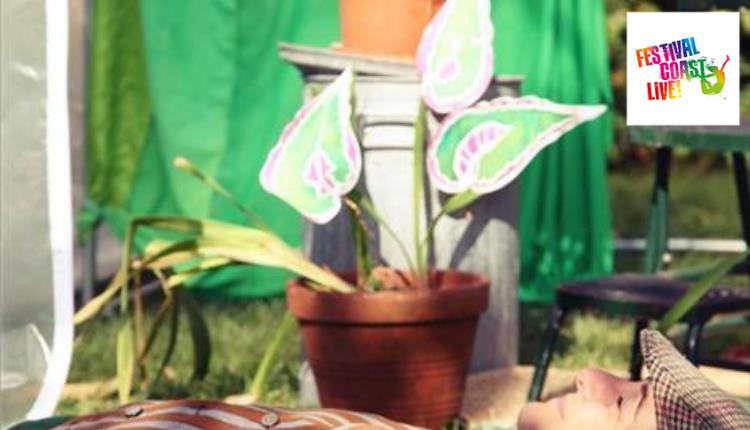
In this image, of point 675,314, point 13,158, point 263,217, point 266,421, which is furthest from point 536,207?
point 266,421

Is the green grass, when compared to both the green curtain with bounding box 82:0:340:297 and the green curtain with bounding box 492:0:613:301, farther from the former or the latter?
the green curtain with bounding box 492:0:613:301

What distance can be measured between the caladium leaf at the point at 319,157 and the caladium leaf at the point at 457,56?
9.0 inches

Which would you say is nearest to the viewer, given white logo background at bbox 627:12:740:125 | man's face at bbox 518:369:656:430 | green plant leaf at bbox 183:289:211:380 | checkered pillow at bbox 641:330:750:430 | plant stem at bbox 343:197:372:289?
checkered pillow at bbox 641:330:750:430

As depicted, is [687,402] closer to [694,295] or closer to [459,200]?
[694,295]

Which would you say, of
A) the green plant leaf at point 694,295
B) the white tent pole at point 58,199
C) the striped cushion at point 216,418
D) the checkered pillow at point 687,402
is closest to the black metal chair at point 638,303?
the green plant leaf at point 694,295

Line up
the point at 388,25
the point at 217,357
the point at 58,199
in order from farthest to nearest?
the point at 217,357 → the point at 388,25 → the point at 58,199

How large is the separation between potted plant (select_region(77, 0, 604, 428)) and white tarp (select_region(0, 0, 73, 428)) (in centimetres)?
50

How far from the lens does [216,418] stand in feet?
9.48

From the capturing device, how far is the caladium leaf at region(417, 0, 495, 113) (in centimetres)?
→ 423

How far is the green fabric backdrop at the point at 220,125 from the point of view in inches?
250

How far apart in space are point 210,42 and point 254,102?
246 mm

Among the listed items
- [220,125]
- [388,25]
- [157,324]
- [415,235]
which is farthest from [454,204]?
[220,125]

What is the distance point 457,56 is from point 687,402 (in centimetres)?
192

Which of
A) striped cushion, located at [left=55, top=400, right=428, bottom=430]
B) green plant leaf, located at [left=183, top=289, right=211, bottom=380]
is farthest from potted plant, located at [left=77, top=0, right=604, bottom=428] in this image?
striped cushion, located at [left=55, top=400, right=428, bottom=430]
